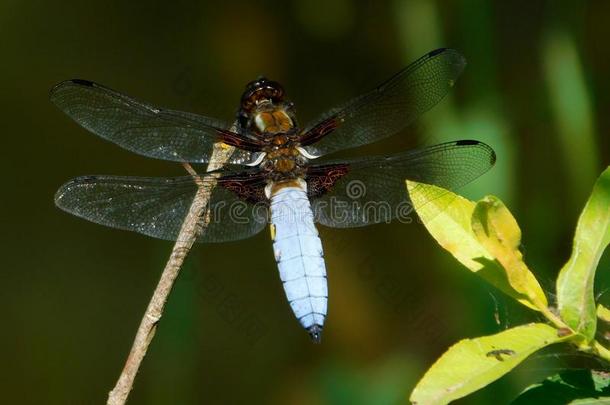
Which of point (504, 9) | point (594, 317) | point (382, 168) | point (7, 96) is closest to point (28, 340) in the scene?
point (7, 96)

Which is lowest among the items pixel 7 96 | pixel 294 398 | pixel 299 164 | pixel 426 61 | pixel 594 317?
pixel 594 317

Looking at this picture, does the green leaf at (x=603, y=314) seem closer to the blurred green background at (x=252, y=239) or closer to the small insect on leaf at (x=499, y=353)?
the small insect on leaf at (x=499, y=353)

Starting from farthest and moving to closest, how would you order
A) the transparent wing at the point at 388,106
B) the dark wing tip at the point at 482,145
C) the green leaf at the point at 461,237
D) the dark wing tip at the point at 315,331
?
the transparent wing at the point at 388,106, the dark wing tip at the point at 482,145, the dark wing tip at the point at 315,331, the green leaf at the point at 461,237

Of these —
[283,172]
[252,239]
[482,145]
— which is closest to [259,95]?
A: [283,172]

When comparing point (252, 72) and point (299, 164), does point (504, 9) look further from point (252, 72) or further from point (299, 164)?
point (299, 164)

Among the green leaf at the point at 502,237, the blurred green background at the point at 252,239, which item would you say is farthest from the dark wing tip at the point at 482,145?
the blurred green background at the point at 252,239

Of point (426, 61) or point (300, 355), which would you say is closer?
point (426, 61)

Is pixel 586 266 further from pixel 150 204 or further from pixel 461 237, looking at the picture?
pixel 150 204
